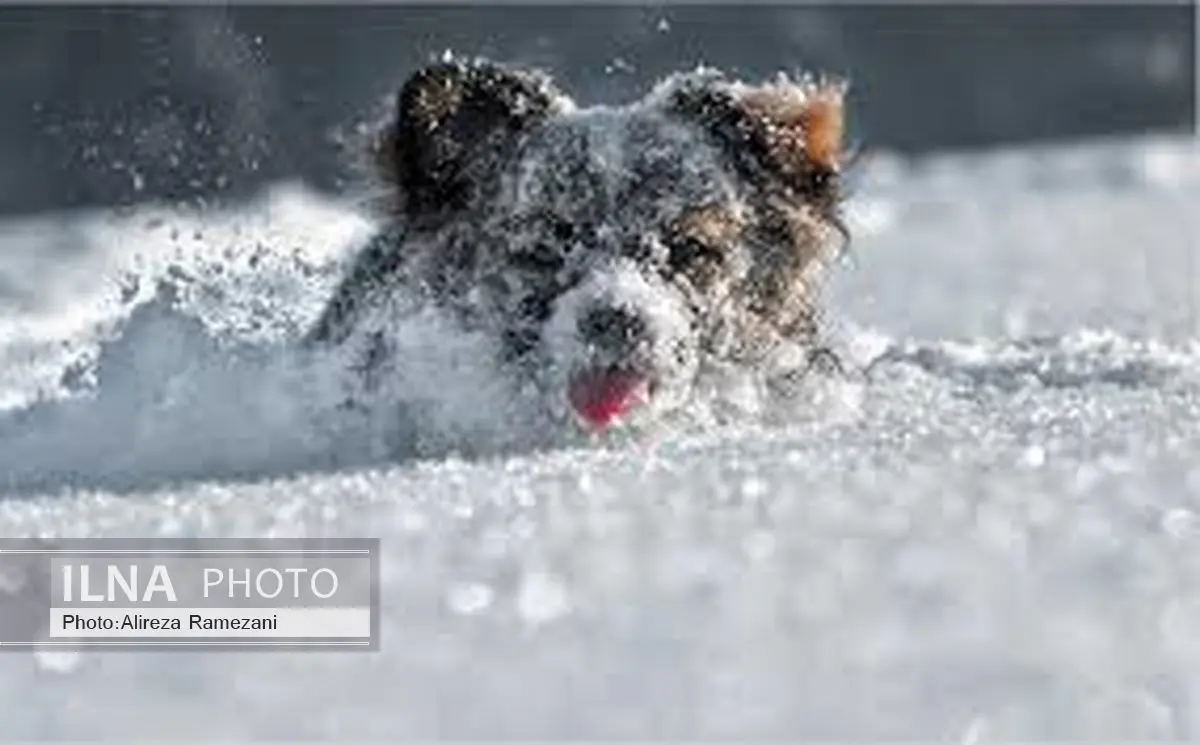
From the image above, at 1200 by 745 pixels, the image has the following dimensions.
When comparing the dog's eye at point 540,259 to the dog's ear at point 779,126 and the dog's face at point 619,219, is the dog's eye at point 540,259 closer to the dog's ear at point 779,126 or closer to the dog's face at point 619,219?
the dog's face at point 619,219

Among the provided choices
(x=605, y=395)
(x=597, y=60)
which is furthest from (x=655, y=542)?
(x=597, y=60)

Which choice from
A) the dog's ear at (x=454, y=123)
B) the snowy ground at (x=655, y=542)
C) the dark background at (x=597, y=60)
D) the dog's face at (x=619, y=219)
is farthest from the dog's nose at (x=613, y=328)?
the dark background at (x=597, y=60)

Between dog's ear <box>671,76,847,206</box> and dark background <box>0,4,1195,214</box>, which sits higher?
dark background <box>0,4,1195,214</box>

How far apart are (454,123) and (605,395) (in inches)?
40.9

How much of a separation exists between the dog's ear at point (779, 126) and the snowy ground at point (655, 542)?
1.52ft

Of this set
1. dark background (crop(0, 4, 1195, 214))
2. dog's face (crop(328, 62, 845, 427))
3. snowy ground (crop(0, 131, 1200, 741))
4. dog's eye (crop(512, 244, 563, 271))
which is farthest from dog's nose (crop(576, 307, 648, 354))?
dark background (crop(0, 4, 1195, 214))

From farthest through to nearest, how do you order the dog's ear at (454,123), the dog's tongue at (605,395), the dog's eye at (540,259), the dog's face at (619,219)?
the dog's ear at (454,123) < the dog's eye at (540,259) < the dog's face at (619,219) < the dog's tongue at (605,395)

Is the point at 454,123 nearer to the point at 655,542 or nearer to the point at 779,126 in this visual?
the point at 779,126

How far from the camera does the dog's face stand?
5.20 metres

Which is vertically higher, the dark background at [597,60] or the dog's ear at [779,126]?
the dark background at [597,60]

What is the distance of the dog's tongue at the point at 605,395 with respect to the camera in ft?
16.6

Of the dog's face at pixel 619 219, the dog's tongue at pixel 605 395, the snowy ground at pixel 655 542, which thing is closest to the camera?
the snowy ground at pixel 655 542

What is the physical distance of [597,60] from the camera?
18766 millimetres

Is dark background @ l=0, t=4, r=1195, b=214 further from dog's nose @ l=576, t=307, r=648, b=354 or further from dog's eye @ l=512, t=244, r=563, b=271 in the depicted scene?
dog's nose @ l=576, t=307, r=648, b=354
